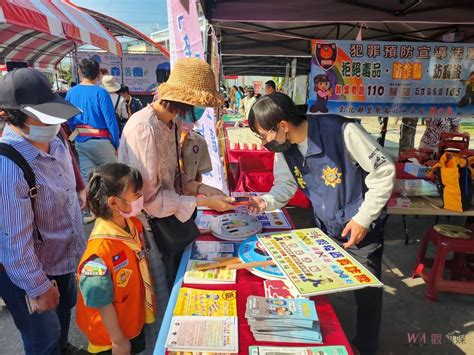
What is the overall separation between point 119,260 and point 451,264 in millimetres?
2826

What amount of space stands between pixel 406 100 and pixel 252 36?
2625 millimetres

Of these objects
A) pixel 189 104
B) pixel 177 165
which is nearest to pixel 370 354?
pixel 177 165

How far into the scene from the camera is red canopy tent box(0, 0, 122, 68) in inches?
161

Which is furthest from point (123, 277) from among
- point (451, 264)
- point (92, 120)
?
point (92, 120)

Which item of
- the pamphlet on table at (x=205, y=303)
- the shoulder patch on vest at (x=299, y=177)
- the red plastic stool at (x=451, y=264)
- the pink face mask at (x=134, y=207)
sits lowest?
the red plastic stool at (x=451, y=264)

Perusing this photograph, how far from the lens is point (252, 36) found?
5.61 metres

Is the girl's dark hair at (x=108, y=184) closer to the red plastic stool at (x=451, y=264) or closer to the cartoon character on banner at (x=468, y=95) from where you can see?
the red plastic stool at (x=451, y=264)

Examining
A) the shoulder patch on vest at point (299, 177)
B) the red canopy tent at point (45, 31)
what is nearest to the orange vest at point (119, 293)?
the shoulder patch on vest at point (299, 177)

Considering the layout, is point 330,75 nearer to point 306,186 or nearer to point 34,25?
point 306,186

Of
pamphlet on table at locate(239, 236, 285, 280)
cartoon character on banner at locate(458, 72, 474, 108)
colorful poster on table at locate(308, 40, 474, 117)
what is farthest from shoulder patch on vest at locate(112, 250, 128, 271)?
cartoon character on banner at locate(458, 72, 474, 108)

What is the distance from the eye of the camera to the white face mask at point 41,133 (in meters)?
1.42

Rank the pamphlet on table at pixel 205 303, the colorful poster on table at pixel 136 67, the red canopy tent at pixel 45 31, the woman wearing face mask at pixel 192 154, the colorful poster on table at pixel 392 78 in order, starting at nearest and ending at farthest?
the pamphlet on table at pixel 205 303
the woman wearing face mask at pixel 192 154
the red canopy tent at pixel 45 31
the colorful poster on table at pixel 392 78
the colorful poster on table at pixel 136 67

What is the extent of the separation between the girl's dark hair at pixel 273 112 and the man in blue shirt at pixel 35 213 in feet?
2.74

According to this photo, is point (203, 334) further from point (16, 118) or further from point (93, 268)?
point (16, 118)
